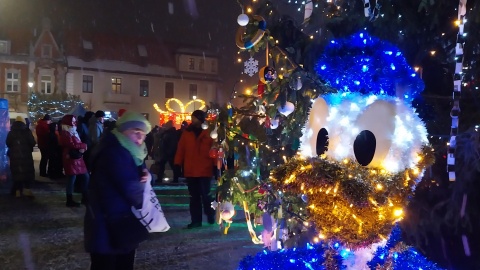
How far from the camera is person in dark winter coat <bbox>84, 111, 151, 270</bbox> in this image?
154 inches

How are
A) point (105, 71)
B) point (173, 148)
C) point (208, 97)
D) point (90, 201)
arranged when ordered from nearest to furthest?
point (90, 201), point (173, 148), point (105, 71), point (208, 97)

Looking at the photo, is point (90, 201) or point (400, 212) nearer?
point (400, 212)

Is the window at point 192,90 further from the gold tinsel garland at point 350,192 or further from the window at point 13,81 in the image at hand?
the gold tinsel garland at point 350,192

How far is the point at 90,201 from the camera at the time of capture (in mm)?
4020

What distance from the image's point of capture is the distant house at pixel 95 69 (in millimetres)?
46875

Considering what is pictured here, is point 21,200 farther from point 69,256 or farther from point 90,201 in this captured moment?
point 90,201

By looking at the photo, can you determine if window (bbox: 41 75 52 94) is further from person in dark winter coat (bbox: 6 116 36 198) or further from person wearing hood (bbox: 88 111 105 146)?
person wearing hood (bbox: 88 111 105 146)

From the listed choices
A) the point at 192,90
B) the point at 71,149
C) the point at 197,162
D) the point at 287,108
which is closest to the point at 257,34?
the point at 287,108

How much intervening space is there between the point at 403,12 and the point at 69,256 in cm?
471

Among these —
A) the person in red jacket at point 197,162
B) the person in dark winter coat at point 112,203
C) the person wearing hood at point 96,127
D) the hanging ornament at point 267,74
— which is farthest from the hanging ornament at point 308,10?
the person wearing hood at point 96,127

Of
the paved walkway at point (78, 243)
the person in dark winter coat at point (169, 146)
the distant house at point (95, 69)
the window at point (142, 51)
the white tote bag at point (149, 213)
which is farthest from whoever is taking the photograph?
the window at point (142, 51)

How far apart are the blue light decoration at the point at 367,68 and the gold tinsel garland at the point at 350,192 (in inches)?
19.2

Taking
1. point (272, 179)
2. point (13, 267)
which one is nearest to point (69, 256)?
point (13, 267)

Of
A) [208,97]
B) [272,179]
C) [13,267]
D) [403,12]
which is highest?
[208,97]
